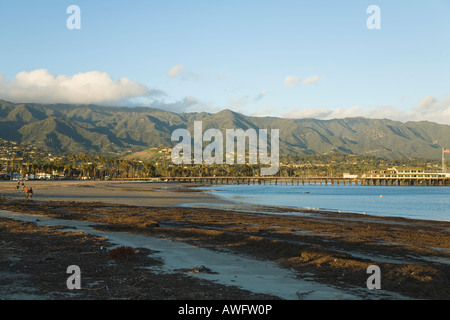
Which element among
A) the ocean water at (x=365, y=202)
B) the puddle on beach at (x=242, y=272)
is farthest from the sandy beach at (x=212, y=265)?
the ocean water at (x=365, y=202)

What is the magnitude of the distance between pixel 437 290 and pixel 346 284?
8.30ft

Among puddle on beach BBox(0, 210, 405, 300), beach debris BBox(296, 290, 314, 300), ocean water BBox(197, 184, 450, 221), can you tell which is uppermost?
beach debris BBox(296, 290, 314, 300)

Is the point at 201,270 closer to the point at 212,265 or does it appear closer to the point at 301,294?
the point at 212,265

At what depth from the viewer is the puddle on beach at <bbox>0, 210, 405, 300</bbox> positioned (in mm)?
11109

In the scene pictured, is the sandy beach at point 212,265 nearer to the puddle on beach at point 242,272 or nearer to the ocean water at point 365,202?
the puddle on beach at point 242,272

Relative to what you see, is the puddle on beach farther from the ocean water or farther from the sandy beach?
the ocean water

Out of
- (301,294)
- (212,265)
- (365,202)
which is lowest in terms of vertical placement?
(365,202)

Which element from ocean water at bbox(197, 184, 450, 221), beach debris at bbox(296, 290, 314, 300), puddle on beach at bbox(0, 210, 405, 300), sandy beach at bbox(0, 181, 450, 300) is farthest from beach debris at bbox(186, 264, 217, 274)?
ocean water at bbox(197, 184, 450, 221)

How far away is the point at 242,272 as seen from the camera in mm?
13594

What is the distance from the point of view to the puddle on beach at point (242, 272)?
11109 mm

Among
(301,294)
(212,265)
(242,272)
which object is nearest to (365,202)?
(212,265)

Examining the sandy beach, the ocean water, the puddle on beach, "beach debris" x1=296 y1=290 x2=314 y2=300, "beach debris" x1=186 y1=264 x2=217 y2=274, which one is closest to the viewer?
"beach debris" x1=296 y1=290 x2=314 y2=300

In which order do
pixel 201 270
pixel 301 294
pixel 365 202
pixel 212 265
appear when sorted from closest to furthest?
pixel 301 294 → pixel 201 270 → pixel 212 265 → pixel 365 202
